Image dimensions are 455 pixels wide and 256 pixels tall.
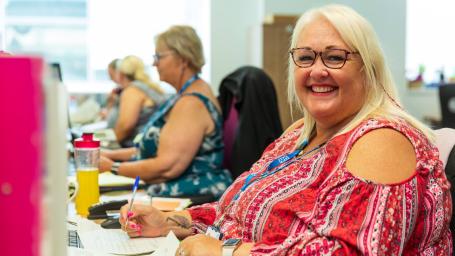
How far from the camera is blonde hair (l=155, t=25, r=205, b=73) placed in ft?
8.32

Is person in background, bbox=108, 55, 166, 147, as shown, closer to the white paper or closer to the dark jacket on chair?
the dark jacket on chair

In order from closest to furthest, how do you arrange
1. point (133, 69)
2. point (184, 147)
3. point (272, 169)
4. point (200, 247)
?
point (200, 247) < point (272, 169) < point (184, 147) < point (133, 69)

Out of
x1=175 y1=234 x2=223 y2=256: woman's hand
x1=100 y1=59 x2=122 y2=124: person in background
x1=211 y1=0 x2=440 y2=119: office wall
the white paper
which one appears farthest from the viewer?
x1=211 y1=0 x2=440 y2=119: office wall

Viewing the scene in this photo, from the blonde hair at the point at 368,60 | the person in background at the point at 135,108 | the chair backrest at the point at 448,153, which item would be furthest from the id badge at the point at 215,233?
the person in background at the point at 135,108

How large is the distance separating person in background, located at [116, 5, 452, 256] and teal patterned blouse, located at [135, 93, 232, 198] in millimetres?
727

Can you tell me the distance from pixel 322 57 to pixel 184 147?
1.04 metres

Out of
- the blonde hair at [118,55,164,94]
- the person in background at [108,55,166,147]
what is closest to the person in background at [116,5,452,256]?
the person in background at [108,55,166,147]

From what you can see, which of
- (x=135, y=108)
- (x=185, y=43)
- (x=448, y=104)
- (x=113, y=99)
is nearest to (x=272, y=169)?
(x=185, y=43)

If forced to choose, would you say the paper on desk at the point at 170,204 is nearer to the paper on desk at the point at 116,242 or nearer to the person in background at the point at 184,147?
the paper on desk at the point at 116,242

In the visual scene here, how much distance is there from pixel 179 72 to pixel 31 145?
2169 millimetres

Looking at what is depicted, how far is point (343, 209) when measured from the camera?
109 cm

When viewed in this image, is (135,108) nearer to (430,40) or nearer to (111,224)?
(111,224)

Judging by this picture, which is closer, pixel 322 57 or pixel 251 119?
pixel 322 57

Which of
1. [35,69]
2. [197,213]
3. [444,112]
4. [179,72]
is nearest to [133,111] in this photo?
[179,72]
